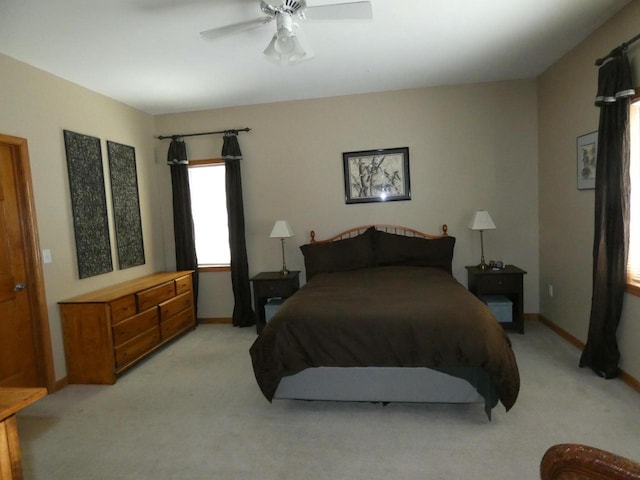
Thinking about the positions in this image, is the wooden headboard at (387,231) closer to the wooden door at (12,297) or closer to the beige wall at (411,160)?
the beige wall at (411,160)

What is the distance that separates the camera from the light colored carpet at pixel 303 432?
2.08 metres

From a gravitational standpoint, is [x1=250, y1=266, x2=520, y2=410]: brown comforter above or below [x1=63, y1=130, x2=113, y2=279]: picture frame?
below

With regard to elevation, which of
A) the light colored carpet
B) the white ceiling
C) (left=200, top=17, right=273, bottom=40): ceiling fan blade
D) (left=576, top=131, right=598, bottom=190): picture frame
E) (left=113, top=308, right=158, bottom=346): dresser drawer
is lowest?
the light colored carpet

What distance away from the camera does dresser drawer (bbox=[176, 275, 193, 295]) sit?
14.4 ft

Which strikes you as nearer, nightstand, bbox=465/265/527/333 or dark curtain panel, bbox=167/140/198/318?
nightstand, bbox=465/265/527/333

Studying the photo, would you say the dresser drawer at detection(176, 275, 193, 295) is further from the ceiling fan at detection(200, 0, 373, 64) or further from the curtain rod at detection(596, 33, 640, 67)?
the curtain rod at detection(596, 33, 640, 67)

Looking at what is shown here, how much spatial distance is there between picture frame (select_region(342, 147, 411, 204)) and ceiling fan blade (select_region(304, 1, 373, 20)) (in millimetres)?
2338

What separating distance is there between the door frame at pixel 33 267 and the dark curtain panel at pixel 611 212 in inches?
179

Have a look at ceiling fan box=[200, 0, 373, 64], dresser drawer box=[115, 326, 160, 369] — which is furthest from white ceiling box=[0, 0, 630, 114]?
dresser drawer box=[115, 326, 160, 369]

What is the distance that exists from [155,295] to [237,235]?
1223 mm

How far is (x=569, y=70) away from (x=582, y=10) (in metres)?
0.91

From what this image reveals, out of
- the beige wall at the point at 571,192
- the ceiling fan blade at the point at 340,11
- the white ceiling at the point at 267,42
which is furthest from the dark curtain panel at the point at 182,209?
the beige wall at the point at 571,192

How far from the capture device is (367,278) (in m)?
3.69

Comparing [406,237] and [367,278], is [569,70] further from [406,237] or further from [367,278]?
[367,278]
